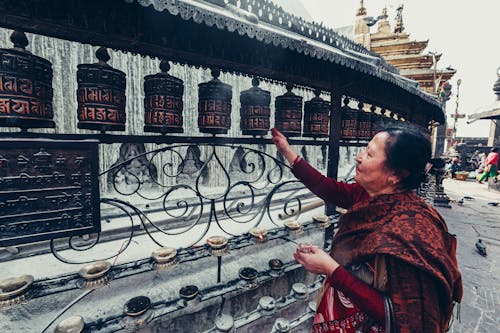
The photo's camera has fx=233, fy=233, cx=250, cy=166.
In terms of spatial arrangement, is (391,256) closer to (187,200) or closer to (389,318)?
(389,318)

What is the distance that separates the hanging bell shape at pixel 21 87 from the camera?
148 cm

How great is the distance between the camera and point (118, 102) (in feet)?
6.14

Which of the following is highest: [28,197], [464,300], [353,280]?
[28,197]

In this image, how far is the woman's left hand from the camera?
56.4 inches

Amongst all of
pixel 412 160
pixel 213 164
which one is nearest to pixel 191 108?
pixel 213 164

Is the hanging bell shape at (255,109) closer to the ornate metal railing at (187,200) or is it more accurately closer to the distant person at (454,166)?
the ornate metal railing at (187,200)

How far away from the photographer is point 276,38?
2090mm

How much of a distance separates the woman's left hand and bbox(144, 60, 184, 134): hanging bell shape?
5.00ft

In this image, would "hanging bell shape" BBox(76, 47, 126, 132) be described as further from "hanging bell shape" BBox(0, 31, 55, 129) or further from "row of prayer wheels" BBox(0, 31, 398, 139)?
"hanging bell shape" BBox(0, 31, 55, 129)

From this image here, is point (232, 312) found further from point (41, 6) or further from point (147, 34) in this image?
point (41, 6)

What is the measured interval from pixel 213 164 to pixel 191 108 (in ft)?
6.89

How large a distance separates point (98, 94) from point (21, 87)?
16.6 inches

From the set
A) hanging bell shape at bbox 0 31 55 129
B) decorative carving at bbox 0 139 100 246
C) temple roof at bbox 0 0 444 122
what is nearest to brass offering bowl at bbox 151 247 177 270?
decorative carving at bbox 0 139 100 246

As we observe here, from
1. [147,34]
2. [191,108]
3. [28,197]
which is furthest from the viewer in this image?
[191,108]
